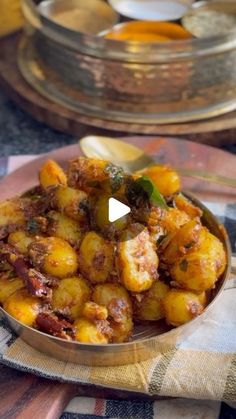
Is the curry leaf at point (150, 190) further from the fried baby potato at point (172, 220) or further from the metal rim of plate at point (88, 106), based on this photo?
the metal rim of plate at point (88, 106)

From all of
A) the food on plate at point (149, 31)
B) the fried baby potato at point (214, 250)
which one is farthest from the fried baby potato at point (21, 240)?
the food on plate at point (149, 31)

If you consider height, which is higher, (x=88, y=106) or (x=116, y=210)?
(x=116, y=210)

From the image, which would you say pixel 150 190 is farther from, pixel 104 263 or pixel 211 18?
pixel 211 18

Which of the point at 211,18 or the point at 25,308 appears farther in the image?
the point at 211,18

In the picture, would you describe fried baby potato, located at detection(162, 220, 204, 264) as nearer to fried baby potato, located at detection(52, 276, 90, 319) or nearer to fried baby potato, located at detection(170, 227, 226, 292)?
fried baby potato, located at detection(170, 227, 226, 292)

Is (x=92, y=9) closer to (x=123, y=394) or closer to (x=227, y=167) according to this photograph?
(x=227, y=167)

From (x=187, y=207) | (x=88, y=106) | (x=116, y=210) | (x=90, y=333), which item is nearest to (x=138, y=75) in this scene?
(x=88, y=106)

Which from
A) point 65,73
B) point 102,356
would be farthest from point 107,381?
point 65,73
